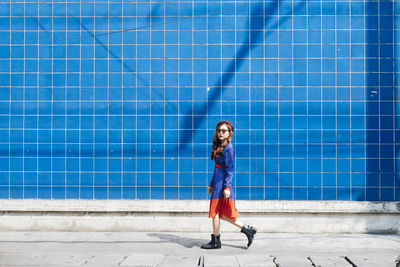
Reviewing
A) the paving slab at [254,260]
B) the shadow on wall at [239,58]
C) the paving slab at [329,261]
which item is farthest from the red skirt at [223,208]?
the shadow on wall at [239,58]

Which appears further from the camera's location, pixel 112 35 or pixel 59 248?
pixel 112 35

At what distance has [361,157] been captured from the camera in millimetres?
6504

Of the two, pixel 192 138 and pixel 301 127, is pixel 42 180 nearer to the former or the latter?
pixel 192 138

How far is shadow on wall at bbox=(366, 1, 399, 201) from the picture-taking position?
21.3 feet

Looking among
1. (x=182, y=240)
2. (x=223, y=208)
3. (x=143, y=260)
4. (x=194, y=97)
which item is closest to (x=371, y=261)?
(x=223, y=208)

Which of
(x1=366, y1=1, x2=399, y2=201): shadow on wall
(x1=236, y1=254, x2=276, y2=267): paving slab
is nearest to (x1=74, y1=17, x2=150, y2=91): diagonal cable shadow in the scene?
(x1=236, y1=254, x2=276, y2=267): paving slab

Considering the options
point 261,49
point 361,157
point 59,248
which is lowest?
point 59,248

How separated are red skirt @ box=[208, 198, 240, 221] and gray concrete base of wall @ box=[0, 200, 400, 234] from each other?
87 centimetres

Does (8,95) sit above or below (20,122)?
above

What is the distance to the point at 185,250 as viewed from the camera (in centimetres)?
556

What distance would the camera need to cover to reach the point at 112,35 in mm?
6641

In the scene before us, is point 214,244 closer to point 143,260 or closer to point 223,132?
point 143,260

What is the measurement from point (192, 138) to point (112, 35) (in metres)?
1.98

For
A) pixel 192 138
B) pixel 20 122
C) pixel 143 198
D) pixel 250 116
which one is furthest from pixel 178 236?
pixel 20 122
